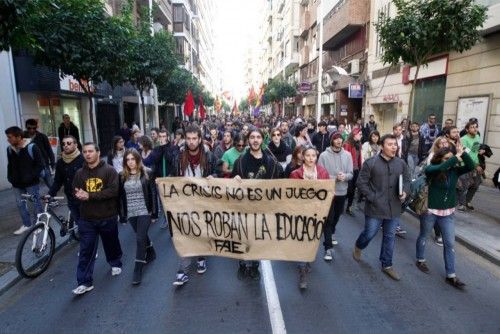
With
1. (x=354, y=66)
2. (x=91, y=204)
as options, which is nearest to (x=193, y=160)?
(x=91, y=204)

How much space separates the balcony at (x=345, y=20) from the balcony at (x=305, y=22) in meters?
8.93

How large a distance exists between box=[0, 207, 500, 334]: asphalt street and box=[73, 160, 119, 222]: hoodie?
93cm

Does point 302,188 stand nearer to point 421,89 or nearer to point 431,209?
point 431,209

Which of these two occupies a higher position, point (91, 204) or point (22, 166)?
point (22, 166)

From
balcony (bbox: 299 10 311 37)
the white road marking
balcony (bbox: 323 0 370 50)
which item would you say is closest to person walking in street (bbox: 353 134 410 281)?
the white road marking

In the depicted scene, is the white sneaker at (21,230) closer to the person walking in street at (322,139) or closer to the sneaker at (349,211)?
the sneaker at (349,211)

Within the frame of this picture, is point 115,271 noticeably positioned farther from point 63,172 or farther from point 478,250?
point 478,250

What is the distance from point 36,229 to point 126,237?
164 cm

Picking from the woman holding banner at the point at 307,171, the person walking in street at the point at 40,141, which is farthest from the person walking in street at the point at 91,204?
the person walking in street at the point at 40,141

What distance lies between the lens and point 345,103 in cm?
2506

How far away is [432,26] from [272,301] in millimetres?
7160

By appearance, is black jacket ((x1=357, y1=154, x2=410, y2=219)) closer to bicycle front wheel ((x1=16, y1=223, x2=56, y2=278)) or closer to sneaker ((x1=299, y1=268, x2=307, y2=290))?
sneaker ((x1=299, y1=268, x2=307, y2=290))

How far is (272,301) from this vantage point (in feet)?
13.1

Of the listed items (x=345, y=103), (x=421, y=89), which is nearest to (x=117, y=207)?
(x=421, y=89)
